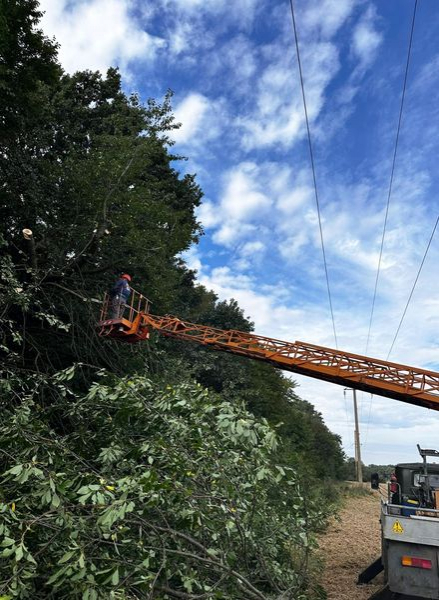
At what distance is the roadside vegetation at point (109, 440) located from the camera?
332cm

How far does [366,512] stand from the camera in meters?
18.8

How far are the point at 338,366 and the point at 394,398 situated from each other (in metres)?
1.31

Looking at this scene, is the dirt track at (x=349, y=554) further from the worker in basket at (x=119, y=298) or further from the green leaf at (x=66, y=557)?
the worker in basket at (x=119, y=298)

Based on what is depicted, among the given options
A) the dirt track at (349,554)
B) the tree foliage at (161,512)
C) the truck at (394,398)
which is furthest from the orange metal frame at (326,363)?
the tree foliage at (161,512)

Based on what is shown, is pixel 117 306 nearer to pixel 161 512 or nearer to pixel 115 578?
pixel 161 512

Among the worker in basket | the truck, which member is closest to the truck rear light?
the truck

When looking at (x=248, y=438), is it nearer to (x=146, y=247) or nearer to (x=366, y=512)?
(x=146, y=247)

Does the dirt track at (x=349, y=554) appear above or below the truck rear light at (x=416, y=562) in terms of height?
below

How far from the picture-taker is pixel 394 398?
8.98 meters

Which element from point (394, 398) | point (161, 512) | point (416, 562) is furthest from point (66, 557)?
point (394, 398)

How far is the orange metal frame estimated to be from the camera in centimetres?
868

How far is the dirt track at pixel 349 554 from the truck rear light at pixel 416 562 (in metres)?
1.61

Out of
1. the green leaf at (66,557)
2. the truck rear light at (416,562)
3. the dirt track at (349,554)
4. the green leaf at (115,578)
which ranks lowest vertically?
the dirt track at (349,554)

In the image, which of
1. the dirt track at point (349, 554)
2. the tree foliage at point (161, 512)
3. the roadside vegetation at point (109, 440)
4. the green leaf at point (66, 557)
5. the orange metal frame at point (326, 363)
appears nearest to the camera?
the green leaf at point (66, 557)
